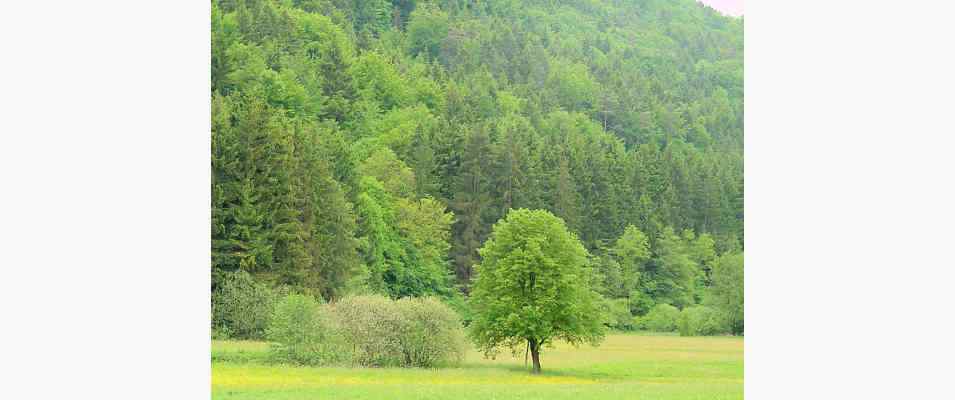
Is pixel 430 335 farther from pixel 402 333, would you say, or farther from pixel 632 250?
pixel 632 250

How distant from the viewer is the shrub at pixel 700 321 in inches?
1069

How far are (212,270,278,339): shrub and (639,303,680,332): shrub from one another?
26.7 feet

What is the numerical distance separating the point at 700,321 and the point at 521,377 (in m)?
5.55

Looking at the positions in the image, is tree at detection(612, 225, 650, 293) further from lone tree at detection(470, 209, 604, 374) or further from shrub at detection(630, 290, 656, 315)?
lone tree at detection(470, 209, 604, 374)

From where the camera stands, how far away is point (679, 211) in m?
29.6

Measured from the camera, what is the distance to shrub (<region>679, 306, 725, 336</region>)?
89.1ft

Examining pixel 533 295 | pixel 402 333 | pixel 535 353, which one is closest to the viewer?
pixel 535 353

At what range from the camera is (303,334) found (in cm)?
2547

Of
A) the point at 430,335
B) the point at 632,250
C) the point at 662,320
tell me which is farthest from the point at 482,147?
the point at 430,335

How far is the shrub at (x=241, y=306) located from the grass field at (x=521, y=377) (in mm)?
728

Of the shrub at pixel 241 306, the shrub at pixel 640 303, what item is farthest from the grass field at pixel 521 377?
the shrub at pixel 640 303

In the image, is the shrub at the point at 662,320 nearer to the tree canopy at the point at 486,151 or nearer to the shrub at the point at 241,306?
the tree canopy at the point at 486,151
